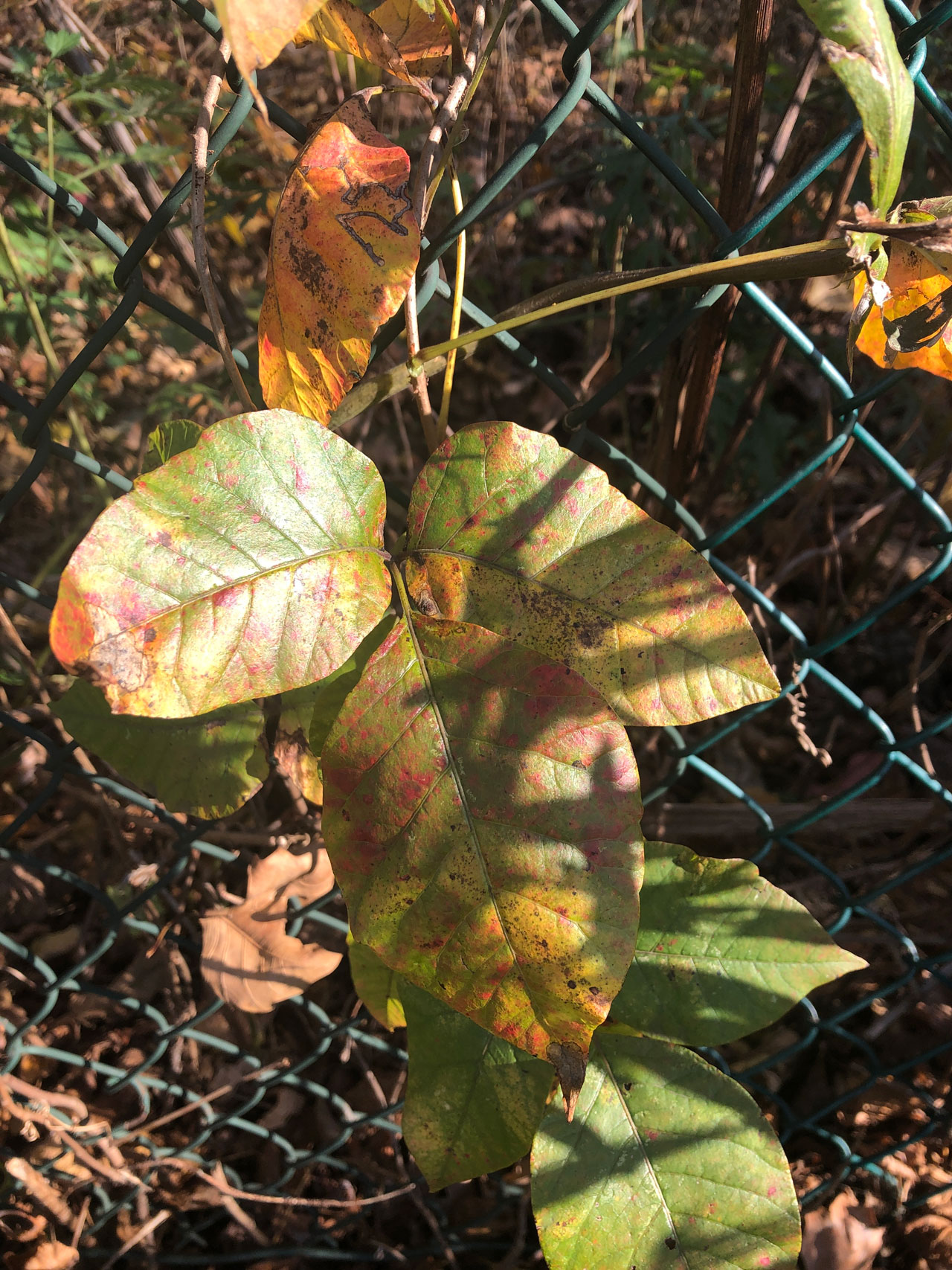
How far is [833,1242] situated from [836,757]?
1045 millimetres

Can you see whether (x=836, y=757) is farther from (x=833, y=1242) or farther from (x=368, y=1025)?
(x=368, y=1025)

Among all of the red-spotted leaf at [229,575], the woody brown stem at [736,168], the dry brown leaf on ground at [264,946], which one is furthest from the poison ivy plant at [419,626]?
the dry brown leaf on ground at [264,946]

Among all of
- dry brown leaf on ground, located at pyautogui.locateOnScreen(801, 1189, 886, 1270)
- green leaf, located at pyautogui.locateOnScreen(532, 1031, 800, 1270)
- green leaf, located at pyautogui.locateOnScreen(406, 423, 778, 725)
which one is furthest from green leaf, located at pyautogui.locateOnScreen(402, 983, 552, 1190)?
dry brown leaf on ground, located at pyautogui.locateOnScreen(801, 1189, 886, 1270)

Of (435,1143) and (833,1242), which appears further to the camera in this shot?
(833,1242)

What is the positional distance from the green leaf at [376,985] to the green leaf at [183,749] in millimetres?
254

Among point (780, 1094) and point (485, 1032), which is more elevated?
point (485, 1032)

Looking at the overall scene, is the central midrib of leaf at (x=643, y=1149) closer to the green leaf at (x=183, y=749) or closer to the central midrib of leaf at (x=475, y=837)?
the central midrib of leaf at (x=475, y=837)

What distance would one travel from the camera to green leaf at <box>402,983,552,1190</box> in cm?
90

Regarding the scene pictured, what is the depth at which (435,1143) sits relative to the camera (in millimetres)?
913

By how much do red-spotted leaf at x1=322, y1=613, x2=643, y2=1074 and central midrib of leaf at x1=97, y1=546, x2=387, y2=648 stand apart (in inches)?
3.9

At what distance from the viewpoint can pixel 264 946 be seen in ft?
3.85

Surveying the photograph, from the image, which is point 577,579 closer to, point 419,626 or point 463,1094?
point 419,626

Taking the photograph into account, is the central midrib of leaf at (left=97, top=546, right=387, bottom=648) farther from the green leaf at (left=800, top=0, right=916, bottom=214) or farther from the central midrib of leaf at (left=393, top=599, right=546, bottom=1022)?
the green leaf at (left=800, top=0, right=916, bottom=214)

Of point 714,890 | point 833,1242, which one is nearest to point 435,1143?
point 714,890
